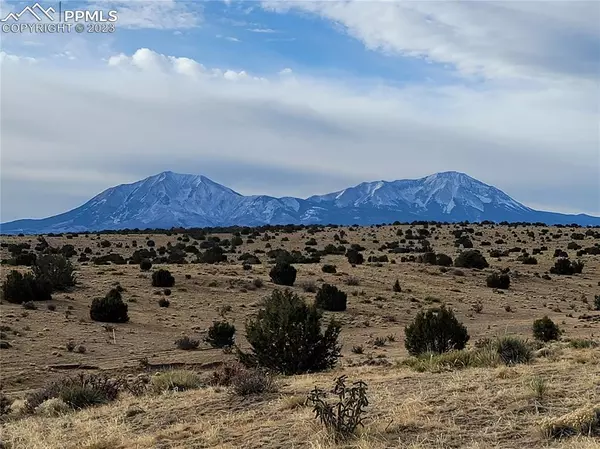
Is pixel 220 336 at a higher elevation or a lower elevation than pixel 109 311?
lower

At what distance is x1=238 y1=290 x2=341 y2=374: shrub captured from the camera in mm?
15945

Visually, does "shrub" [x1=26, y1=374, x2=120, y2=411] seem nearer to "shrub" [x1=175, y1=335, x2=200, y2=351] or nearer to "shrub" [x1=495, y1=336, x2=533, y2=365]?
"shrub" [x1=495, y1=336, x2=533, y2=365]

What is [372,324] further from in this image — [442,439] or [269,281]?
[442,439]

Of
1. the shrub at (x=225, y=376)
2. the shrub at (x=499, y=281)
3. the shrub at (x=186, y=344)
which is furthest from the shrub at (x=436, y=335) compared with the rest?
the shrub at (x=499, y=281)

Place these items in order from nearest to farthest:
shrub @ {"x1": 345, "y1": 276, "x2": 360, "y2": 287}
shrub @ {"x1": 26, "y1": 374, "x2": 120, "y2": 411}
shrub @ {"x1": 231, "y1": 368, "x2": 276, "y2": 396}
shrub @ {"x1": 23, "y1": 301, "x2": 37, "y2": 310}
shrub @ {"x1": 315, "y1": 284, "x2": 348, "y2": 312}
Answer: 1. shrub @ {"x1": 231, "y1": 368, "x2": 276, "y2": 396}
2. shrub @ {"x1": 26, "y1": 374, "x2": 120, "y2": 411}
3. shrub @ {"x1": 23, "y1": 301, "x2": 37, "y2": 310}
4. shrub @ {"x1": 315, "y1": 284, "x2": 348, "y2": 312}
5. shrub @ {"x1": 345, "y1": 276, "x2": 360, "y2": 287}

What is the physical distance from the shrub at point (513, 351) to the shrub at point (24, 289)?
21.6m

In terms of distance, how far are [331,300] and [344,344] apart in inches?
272

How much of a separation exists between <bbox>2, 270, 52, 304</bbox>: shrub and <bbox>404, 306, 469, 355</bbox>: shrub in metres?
17.4

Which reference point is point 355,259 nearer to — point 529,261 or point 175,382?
point 529,261

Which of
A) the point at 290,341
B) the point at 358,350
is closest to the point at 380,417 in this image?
the point at 290,341

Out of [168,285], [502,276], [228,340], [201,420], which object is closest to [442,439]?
[201,420]

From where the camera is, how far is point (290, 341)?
1608cm

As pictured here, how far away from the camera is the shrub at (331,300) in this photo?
102ft

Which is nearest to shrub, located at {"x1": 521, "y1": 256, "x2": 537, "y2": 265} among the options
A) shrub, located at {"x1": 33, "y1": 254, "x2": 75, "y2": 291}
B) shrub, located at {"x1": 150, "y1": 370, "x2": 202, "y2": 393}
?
shrub, located at {"x1": 33, "y1": 254, "x2": 75, "y2": 291}
